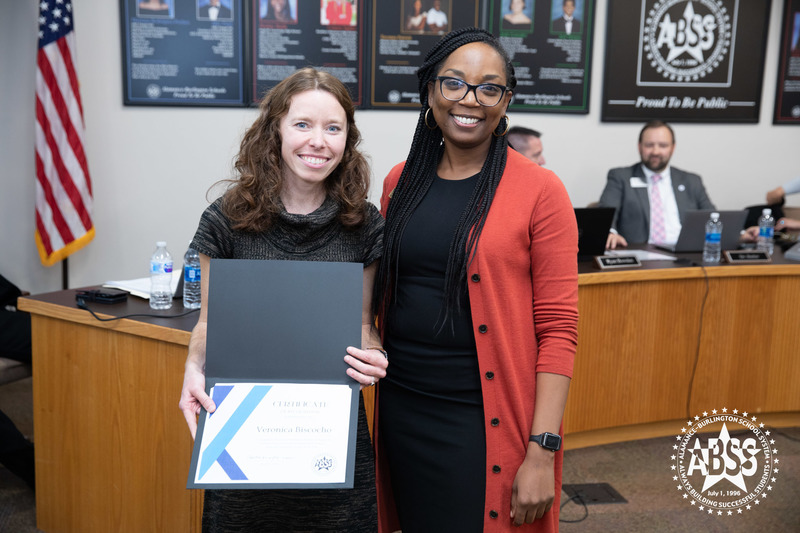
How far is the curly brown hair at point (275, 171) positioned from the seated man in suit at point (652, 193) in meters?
3.50

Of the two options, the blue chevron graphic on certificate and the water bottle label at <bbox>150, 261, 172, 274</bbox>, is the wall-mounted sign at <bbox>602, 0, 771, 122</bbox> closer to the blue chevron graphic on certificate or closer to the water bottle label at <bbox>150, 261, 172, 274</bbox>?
the water bottle label at <bbox>150, 261, 172, 274</bbox>

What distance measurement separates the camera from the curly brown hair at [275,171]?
4.66 ft

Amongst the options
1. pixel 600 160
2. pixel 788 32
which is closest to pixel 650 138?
pixel 600 160

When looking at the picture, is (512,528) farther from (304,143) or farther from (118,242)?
(118,242)

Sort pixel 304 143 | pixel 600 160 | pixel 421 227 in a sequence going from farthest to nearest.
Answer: pixel 600 160
pixel 421 227
pixel 304 143

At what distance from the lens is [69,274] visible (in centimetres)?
455

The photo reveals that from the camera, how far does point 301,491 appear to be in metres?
1.50

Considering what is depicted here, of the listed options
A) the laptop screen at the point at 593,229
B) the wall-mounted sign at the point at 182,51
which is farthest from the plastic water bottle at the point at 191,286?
the wall-mounted sign at the point at 182,51

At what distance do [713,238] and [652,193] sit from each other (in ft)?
3.60

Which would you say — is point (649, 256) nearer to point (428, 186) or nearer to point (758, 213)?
point (758, 213)

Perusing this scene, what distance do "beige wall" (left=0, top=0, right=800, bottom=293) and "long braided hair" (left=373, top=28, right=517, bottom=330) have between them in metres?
A: 2.58

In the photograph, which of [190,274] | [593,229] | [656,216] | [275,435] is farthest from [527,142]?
[275,435]

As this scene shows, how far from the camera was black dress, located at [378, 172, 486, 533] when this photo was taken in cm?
147

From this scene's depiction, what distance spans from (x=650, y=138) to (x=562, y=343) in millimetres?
3632
